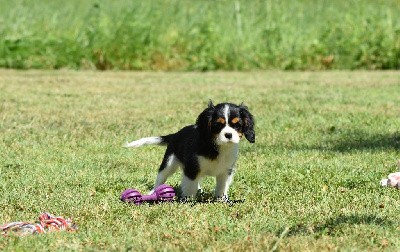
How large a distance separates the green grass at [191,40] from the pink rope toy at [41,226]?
12.1 metres

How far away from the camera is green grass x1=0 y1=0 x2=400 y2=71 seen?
698 inches

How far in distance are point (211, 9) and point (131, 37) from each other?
287 cm

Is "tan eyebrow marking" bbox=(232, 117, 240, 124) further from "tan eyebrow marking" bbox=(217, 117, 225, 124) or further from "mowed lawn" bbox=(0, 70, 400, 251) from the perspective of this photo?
"mowed lawn" bbox=(0, 70, 400, 251)

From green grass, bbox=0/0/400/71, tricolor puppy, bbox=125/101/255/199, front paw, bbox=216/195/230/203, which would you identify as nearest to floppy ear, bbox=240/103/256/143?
tricolor puppy, bbox=125/101/255/199

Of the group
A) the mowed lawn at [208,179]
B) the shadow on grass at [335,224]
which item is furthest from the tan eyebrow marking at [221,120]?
the shadow on grass at [335,224]

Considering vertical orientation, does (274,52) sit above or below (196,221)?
below

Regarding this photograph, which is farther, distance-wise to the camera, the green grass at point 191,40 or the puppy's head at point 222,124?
the green grass at point 191,40

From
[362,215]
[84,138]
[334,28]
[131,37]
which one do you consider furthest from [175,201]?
[334,28]

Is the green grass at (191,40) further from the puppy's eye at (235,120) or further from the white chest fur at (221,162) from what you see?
the puppy's eye at (235,120)

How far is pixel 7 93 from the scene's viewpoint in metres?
13.4

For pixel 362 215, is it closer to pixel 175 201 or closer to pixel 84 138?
pixel 175 201

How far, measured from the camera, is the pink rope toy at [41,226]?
536 cm

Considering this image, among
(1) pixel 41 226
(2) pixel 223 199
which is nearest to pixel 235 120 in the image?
(2) pixel 223 199

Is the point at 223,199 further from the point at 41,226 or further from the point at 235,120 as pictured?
the point at 41,226
